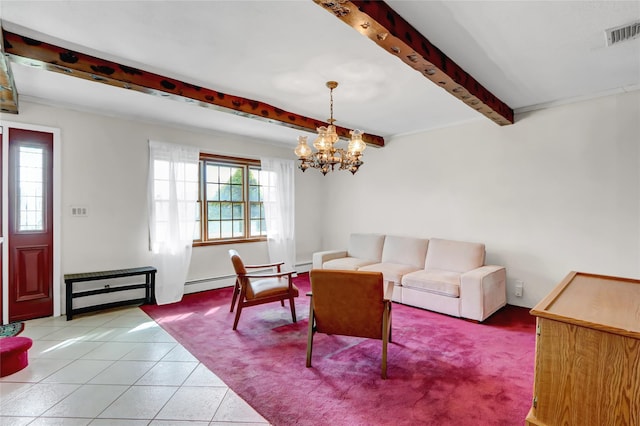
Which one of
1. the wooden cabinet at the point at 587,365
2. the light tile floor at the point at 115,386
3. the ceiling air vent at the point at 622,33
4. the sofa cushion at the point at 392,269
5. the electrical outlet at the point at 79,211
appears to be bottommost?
the light tile floor at the point at 115,386

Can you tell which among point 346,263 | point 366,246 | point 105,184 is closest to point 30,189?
point 105,184

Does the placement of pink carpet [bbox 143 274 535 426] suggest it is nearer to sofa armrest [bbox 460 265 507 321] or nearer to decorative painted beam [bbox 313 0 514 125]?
sofa armrest [bbox 460 265 507 321]

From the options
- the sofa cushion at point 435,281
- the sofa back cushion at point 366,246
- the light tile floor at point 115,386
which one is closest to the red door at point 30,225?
the light tile floor at point 115,386

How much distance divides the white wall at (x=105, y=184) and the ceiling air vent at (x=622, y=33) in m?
4.63

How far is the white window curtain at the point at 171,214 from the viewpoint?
4.16 metres

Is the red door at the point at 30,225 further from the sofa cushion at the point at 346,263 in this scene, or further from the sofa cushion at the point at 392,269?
the sofa cushion at the point at 392,269

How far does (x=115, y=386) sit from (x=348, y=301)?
1793 mm

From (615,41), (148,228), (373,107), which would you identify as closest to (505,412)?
(615,41)

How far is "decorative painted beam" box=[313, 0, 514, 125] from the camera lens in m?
1.63

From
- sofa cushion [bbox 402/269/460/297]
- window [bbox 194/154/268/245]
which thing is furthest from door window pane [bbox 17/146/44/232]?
sofa cushion [bbox 402/269/460/297]

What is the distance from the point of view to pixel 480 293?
331 centimetres

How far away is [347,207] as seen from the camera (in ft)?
19.4

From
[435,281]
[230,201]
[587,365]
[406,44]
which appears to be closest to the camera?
[587,365]

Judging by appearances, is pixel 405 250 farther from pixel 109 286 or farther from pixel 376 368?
pixel 109 286
